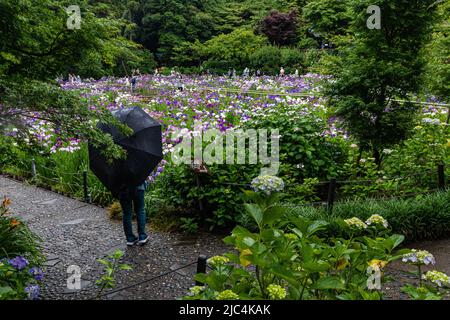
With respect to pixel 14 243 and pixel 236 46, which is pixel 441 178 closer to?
pixel 14 243

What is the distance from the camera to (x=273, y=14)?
24.0 meters

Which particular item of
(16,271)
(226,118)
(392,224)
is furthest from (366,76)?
(16,271)

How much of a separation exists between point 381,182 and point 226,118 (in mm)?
3146

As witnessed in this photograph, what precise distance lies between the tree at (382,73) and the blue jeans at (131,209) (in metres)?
2.86

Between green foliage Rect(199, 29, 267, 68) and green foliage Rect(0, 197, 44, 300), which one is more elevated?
green foliage Rect(199, 29, 267, 68)

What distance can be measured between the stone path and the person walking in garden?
0.10m

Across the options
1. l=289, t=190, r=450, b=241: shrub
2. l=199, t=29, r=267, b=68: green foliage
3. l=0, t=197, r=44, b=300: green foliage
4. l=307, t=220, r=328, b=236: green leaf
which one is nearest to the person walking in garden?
l=0, t=197, r=44, b=300: green foliage

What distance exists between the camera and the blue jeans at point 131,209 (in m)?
3.93

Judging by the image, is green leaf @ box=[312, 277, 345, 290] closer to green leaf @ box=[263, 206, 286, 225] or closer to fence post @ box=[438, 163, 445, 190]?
green leaf @ box=[263, 206, 286, 225]

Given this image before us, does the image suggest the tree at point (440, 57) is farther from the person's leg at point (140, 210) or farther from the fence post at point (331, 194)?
the person's leg at point (140, 210)

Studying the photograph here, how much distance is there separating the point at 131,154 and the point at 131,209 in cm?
68

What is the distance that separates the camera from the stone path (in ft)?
10.9

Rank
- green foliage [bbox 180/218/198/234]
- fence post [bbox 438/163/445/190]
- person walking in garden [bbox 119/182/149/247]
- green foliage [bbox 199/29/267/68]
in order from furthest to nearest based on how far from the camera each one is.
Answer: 1. green foliage [bbox 199/29/267/68]
2. fence post [bbox 438/163/445/190]
3. green foliage [bbox 180/218/198/234]
4. person walking in garden [bbox 119/182/149/247]
